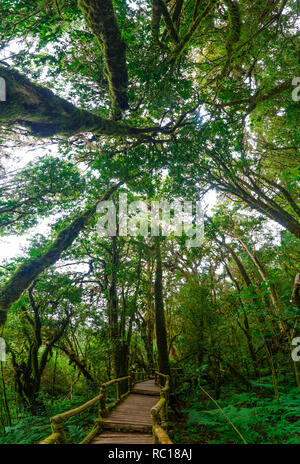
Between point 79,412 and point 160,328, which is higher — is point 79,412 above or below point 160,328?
below

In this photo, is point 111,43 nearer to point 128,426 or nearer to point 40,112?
point 40,112

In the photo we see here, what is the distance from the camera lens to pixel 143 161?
6.79 metres

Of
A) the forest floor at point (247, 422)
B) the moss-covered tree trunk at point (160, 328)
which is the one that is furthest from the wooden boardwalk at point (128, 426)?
the moss-covered tree trunk at point (160, 328)

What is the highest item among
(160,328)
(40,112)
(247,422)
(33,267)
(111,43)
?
(111,43)

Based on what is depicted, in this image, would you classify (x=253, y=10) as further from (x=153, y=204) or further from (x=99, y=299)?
(x=99, y=299)

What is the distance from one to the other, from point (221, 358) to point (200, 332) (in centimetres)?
151

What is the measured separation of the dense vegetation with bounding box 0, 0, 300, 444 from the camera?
4.89 meters

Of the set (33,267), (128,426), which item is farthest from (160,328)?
(33,267)

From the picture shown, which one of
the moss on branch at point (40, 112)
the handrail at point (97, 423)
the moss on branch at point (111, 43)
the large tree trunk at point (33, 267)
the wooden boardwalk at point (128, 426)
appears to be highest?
the moss on branch at point (111, 43)

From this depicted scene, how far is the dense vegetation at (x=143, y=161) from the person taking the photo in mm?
4890

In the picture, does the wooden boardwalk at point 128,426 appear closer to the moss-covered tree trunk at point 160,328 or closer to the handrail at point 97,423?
the handrail at point 97,423

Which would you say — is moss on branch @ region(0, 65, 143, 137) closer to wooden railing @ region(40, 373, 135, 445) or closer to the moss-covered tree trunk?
wooden railing @ region(40, 373, 135, 445)

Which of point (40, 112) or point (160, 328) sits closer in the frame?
point (40, 112)
